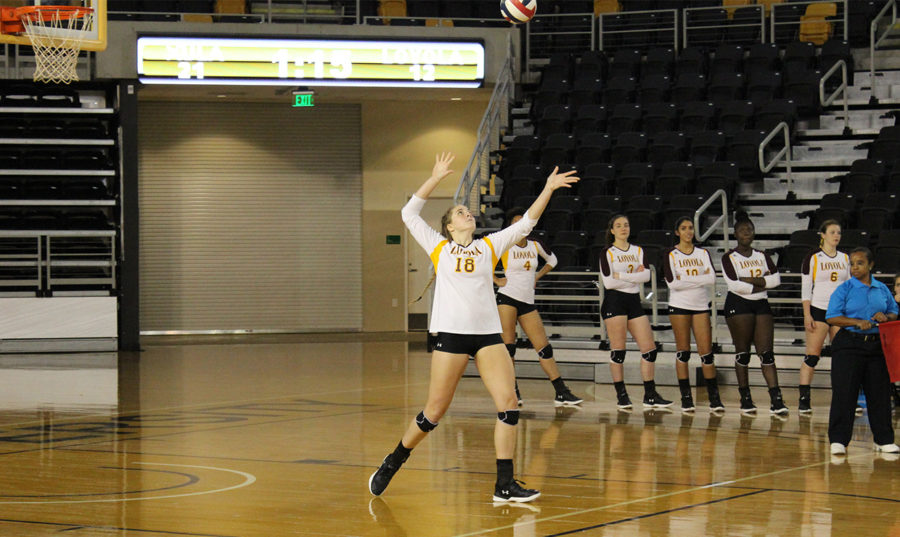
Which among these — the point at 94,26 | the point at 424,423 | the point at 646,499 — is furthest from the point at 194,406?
the point at 646,499

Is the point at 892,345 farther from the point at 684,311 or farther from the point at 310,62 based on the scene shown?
the point at 310,62

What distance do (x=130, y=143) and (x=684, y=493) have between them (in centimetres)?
1548

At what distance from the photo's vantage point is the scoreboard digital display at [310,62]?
65.9 ft

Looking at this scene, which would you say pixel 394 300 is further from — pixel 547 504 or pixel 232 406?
pixel 547 504

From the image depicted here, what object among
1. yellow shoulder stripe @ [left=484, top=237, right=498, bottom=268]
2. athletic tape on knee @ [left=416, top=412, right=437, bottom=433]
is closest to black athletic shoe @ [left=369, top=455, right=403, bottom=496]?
athletic tape on knee @ [left=416, top=412, right=437, bottom=433]

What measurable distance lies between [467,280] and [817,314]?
5.56 meters

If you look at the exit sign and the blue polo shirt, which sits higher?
the exit sign

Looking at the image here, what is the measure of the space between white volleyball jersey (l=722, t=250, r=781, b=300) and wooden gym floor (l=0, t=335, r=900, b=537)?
1195mm

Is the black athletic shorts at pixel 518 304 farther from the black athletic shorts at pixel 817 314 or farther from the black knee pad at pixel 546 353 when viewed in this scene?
the black athletic shorts at pixel 817 314

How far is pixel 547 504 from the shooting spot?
6855 millimetres

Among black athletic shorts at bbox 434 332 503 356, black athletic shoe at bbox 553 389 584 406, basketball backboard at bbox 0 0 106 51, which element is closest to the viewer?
black athletic shorts at bbox 434 332 503 356

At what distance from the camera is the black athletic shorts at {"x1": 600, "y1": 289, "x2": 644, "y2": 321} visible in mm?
11555

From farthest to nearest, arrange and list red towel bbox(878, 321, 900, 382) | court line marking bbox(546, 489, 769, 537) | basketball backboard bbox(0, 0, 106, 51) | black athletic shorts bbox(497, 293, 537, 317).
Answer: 1. basketball backboard bbox(0, 0, 106, 51)
2. black athletic shorts bbox(497, 293, 537, 317)
3. red towel bbox(878, 321, 900, 382)
4. court line marking bbox(546, 489, 769, 537)

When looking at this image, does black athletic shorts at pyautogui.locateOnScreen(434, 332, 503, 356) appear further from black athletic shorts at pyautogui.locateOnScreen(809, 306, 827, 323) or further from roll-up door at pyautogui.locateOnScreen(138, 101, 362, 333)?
roll-up door at pyautogui.locateOnScreen(138, 101, 362, 333)
